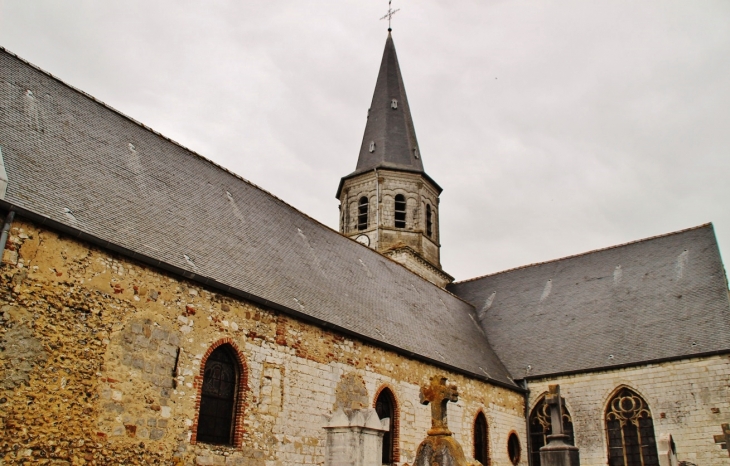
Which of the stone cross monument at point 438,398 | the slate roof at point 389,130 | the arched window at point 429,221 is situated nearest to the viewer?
the stone cross monument at point 438,398

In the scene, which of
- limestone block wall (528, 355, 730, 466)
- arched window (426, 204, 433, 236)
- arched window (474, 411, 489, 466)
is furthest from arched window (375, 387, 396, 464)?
arched window (426, 204, 433, 236)

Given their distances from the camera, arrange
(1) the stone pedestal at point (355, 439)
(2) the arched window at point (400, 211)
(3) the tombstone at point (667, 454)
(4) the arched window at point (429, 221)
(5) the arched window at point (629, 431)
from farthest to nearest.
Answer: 1. (4) the arched window at point (429, 221)
2. (2) the arched window at point (400, 211)
3. (5) the arched window at point (629, 431)
4. (3) the tombstone at point (667, 454)
5. (1) the stone pedestal at point (355, 439)

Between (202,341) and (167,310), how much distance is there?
0.79 meters

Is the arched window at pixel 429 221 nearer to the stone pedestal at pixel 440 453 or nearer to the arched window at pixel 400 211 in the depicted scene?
the arched window at pixel 400 211

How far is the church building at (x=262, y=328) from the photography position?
26.3 feet

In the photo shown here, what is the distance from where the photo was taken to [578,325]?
1922cm

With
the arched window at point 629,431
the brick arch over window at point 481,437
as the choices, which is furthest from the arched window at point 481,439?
the arched window at point 629,431

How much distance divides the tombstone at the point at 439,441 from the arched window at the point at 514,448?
9693 millimetres

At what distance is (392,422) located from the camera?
1328cm

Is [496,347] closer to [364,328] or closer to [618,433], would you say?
[618,433]

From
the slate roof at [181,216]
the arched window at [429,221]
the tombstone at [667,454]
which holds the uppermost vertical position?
the arched window at [429,221]

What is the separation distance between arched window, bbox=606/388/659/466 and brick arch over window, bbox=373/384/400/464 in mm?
6791

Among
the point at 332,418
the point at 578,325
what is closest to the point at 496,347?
the point at 578,325

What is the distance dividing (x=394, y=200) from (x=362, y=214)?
4.71 ft
